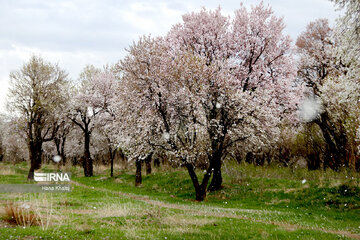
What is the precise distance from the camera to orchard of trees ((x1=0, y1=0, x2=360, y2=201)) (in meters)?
23.3

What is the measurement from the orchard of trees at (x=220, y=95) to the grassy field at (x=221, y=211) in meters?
2.76

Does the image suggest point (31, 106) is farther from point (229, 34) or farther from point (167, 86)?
point (229, 34)

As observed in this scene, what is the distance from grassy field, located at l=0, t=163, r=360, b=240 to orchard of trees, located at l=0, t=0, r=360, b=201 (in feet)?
9.06

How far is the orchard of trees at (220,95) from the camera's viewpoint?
23.3 metres

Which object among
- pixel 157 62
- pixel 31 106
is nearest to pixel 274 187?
pixel 157 62

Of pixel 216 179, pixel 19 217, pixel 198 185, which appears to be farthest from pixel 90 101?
pixel 19 217

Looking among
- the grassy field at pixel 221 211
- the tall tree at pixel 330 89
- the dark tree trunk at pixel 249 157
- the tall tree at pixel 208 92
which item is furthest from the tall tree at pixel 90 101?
the tall tree at pixel 330 89

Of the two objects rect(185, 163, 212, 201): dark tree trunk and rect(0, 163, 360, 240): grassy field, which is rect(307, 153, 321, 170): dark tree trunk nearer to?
rect(0, 163, 360, 240): grassy field

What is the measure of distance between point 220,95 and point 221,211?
10.2 meters

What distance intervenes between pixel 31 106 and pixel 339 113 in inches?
1396

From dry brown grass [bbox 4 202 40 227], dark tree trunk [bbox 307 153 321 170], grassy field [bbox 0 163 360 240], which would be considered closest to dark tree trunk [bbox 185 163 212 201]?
grassy field [bbox 0 163 360 240]

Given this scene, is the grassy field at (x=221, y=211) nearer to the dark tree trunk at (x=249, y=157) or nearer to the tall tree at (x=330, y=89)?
the tall tree at (x=330, y=89)

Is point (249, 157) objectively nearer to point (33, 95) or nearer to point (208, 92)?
point (208, 92)

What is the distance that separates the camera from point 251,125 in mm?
23938
